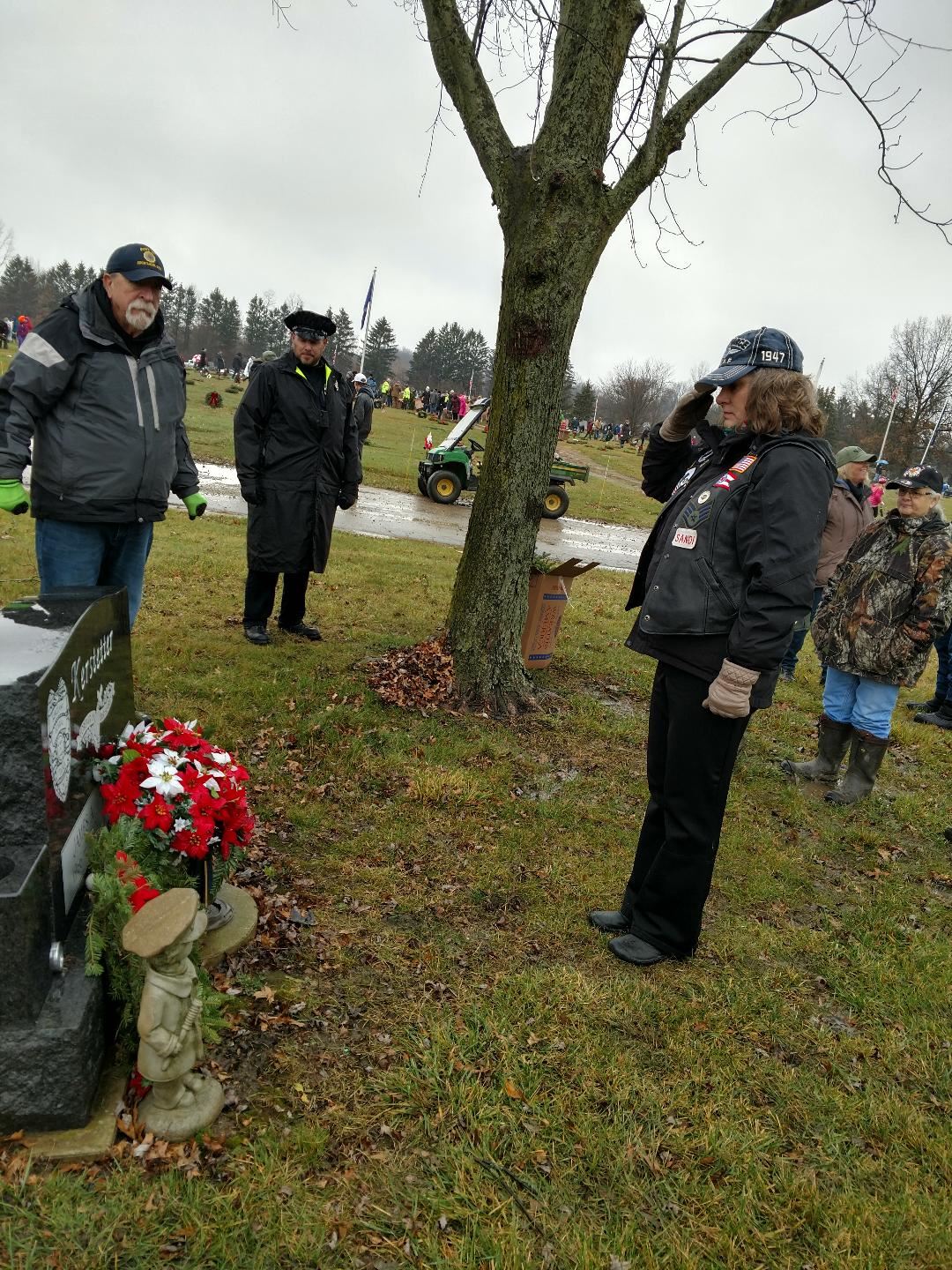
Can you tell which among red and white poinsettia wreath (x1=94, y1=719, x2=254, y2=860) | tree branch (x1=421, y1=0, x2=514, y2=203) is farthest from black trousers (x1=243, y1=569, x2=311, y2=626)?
red and white poinsettia wreath (x1=94, y1=719, x2=254, y2=860)

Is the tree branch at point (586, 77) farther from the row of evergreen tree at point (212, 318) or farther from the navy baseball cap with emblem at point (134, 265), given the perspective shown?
the row of evergreen tree at point (212, 318)

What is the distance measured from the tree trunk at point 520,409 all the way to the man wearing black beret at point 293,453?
1.22 meters

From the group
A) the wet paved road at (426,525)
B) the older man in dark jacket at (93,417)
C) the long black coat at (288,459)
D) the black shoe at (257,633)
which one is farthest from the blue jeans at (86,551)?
the wet paved road at (426,525)

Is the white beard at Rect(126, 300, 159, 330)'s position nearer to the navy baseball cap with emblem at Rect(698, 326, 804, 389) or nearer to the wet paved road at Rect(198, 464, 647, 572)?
the navy baseball cap with emblem at Rect(698, 326, 804, 389)

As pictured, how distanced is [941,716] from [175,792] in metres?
7.29

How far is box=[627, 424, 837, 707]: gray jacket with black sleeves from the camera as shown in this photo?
2658mm

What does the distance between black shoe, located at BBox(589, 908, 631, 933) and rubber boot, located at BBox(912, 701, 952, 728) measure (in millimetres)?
5278

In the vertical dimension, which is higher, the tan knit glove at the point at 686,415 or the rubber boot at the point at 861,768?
the tan knit glove at the point at 686,415

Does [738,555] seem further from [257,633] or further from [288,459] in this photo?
[257,633]

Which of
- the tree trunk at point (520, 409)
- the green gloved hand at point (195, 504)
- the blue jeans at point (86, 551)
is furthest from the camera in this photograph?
the tree trunk at point (520, 409)

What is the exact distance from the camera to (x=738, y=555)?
2.83 meters

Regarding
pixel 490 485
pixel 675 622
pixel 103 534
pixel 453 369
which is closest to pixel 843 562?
pixel 490 485

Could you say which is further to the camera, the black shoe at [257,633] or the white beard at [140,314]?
the black shoe at [257,633]

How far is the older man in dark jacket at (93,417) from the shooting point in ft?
11.4
